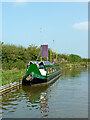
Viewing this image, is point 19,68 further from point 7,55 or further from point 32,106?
point 32,106

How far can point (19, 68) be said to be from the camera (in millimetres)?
39594

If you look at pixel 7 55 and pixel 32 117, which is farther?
pixel 7 55

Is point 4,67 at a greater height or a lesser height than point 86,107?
greater

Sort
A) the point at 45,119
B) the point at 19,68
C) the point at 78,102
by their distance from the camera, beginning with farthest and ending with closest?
the point at 19,68
the point at 78,102
the point at 45,119

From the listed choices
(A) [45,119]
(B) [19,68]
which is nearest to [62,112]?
(A) [45,119]

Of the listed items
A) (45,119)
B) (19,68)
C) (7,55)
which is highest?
(7,55)

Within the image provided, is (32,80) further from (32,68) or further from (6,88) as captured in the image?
(6,88)

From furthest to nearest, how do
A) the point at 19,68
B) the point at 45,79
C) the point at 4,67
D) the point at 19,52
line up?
the point at 19,52 → the point at 19,68 → the point at 4,67 → the point at 45,79

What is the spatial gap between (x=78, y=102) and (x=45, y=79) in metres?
11.5

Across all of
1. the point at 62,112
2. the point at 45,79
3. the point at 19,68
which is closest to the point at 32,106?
the point at 62,112

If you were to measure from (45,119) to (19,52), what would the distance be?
110 feet

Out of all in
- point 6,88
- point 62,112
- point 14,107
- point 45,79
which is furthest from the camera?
point 45,79

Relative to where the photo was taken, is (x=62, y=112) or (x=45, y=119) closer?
(x=45, y=119)

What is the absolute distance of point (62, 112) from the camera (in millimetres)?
13141
